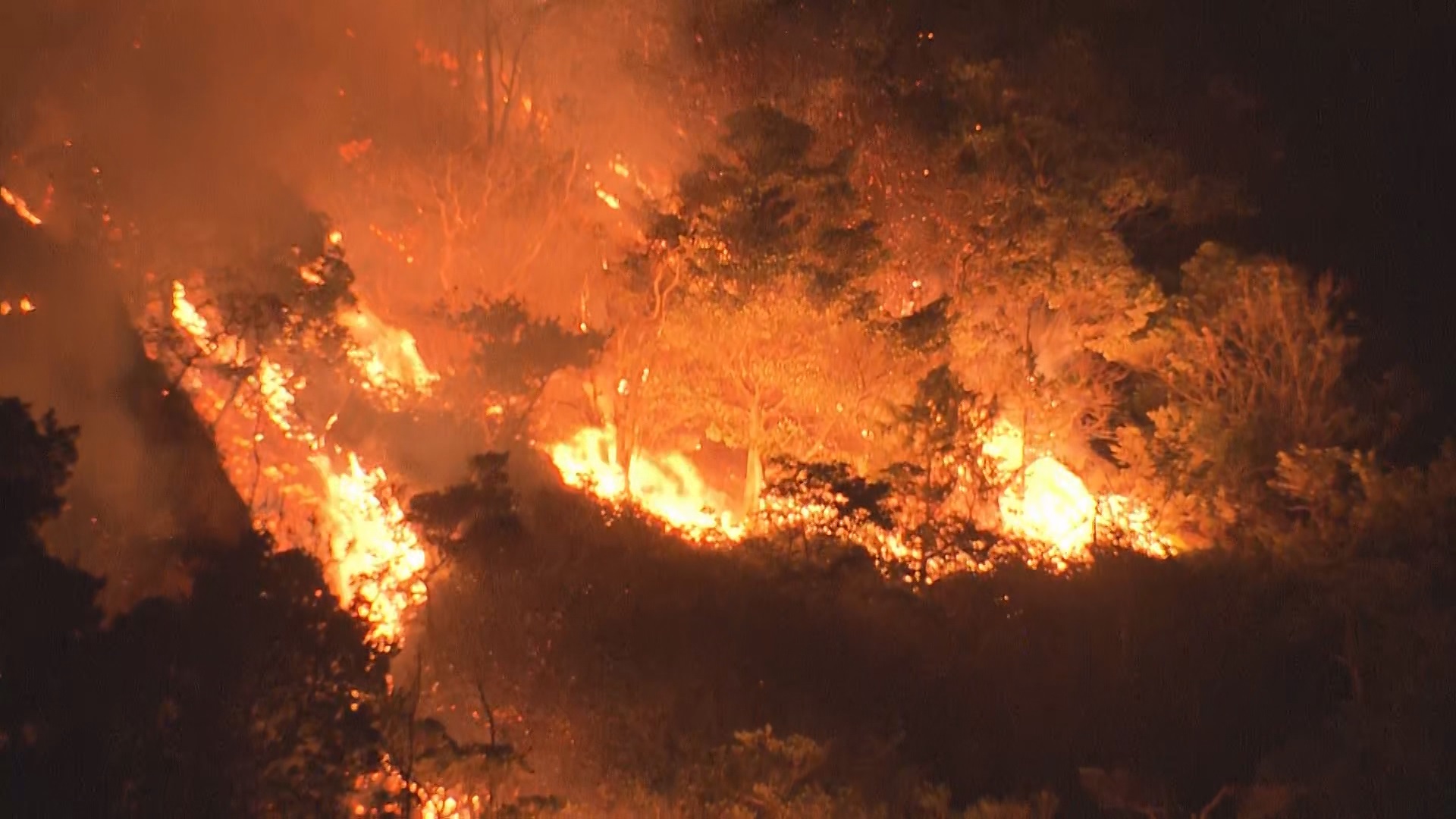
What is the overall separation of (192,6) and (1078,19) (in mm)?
12303

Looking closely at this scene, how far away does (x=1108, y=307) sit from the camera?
15.9 m

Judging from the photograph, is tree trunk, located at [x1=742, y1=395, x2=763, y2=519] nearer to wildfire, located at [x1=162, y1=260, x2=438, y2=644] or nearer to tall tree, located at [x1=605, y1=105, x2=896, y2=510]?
tall tree, located at [x1=605, y1=105, x2=896, y2=510]

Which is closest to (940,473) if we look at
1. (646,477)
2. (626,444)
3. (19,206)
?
(626,444)

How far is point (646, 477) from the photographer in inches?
663

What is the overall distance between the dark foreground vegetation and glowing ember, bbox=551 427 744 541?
4.51 ft

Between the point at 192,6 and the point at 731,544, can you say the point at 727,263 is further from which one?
the point at 192,6

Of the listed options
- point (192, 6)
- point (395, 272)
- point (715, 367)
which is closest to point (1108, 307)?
point (715, 367)

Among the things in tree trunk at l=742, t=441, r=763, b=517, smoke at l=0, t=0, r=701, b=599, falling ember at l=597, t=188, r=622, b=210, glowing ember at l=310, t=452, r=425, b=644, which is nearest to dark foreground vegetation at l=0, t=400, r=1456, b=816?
glowing ember at l=310, t=452, r=425, b=644

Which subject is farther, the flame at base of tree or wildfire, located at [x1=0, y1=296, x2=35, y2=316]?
the flame at base of tree

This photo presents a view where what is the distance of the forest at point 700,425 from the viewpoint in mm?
8023

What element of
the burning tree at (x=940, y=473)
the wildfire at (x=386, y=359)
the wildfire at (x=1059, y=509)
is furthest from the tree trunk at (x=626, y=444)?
the wildfire at (x=1059, y=509)

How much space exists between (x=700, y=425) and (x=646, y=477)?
1.02 m

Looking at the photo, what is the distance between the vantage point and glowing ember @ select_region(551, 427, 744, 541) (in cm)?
1605

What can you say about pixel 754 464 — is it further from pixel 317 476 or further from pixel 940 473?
pixel 317 476
